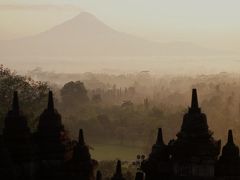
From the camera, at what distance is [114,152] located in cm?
10681

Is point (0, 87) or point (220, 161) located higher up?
point (0, 87)

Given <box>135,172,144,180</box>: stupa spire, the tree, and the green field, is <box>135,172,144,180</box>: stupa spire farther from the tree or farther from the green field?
the green field

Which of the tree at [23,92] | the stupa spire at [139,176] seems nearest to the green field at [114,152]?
the tree at [23,92]

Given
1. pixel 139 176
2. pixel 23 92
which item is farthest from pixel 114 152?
pixel 139 176

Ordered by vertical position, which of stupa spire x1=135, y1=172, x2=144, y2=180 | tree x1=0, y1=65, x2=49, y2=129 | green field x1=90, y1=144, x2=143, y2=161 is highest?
tree x1=0, y1=65, x2=49, y2=129

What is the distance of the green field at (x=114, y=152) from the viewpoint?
10056 cm

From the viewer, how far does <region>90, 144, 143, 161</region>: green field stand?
100562 millimetres

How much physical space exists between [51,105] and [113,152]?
70.8 meters

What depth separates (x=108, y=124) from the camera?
121m

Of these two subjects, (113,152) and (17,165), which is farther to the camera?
(113,152)

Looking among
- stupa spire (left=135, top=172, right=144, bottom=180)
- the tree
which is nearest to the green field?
the tree

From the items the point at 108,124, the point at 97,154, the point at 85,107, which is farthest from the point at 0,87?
the point at 85,107

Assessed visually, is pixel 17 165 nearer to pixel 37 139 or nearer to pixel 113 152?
pixel 37 139

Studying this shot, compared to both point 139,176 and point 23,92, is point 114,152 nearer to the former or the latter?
point 23,92
